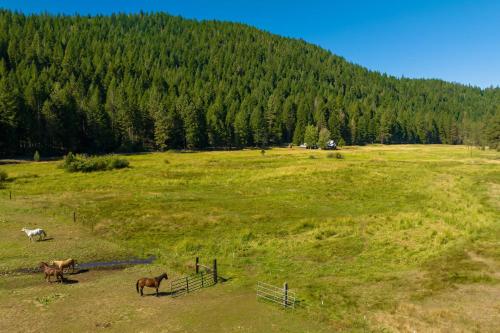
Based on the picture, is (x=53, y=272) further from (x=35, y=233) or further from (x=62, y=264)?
(x=35, y=233)

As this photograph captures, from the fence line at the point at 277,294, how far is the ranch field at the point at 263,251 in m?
0.66

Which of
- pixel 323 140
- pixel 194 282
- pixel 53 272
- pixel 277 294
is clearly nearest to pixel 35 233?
pixel 53 272

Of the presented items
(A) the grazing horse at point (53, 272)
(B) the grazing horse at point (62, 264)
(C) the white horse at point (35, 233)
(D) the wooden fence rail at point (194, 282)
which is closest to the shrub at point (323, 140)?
Answer: (C) the white horse at point (35, 233)

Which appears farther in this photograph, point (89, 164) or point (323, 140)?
point (323, 140)

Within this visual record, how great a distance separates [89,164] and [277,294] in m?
70.8

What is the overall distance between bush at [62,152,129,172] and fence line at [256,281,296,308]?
224ft

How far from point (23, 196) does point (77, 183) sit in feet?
41.3

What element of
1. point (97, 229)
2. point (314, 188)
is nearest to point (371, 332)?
point (97, 229)

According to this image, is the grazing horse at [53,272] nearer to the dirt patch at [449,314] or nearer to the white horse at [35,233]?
the white horse at [35,233]

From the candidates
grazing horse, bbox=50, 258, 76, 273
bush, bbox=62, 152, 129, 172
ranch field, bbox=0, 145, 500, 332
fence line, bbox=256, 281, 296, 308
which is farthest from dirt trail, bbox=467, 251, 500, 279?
bush, bbox=62, 152, 129, 172

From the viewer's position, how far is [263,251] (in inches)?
1342

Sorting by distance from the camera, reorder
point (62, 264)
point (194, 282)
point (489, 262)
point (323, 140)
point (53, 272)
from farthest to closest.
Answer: point (323, 140)
point (489, 262)
point (62, 264)
point (194, 282)
point (53, 272)

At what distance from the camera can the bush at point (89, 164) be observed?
81.9m

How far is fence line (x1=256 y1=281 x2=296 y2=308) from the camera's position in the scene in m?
23.0
